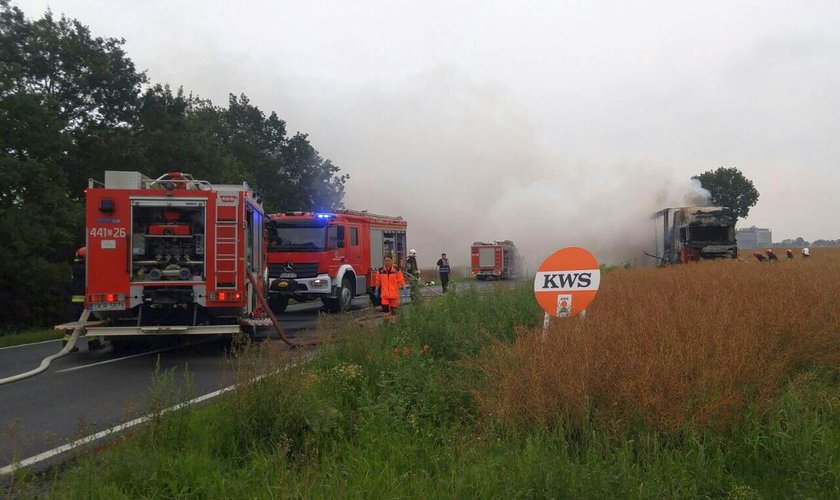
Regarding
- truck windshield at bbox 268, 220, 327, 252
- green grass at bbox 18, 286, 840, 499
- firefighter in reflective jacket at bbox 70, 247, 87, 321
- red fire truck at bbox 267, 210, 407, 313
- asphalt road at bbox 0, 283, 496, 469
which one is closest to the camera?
green grass at bbox 18, 286, 840, 499

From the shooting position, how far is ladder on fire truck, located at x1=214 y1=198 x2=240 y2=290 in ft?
35.2

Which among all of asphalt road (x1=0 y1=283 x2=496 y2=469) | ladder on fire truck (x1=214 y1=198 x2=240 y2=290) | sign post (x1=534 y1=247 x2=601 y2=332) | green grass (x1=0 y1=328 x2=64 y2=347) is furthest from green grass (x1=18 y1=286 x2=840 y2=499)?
green grass (x1=0 y1=328 x2=64 y2=347)

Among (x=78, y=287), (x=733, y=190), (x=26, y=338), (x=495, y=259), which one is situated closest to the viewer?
(x=78, y=287)

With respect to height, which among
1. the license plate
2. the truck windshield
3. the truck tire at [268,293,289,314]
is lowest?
the truck tire at [268,293,289,314]

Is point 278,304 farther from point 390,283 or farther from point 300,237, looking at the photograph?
point 390,283

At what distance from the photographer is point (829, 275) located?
34.9 feet

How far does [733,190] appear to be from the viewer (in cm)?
7019

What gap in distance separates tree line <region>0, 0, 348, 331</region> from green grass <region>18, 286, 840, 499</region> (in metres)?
16.2

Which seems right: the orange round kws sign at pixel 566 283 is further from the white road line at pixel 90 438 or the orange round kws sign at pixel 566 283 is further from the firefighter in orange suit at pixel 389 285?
the firefighter in orange suit at pixel 389 285

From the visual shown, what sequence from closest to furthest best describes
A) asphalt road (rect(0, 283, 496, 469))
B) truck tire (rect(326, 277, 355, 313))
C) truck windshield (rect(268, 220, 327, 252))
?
asphalt road (rect(0, 283, 496, 469)) → truck windshield (rect(268, 220, 327, 252)) → truck tire (rect(326, 277, 355, 313))

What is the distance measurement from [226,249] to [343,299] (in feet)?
24.6

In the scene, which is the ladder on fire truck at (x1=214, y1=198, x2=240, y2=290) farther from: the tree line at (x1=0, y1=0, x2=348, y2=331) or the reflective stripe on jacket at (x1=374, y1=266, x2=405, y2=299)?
the tree line at (x1=0, y1=0, x2=348, y2=331)

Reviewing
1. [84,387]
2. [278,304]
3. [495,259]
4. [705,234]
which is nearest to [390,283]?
[84,387]

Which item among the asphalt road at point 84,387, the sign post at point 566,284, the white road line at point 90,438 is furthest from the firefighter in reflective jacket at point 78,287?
the sign post at point 566,284
